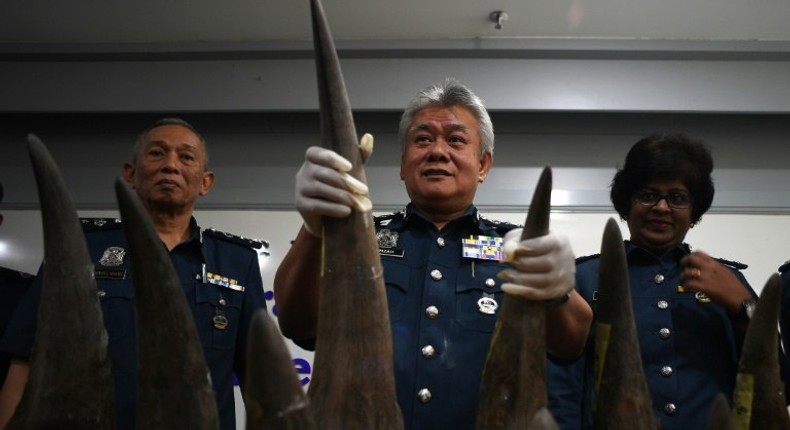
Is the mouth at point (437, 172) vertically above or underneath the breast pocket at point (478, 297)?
above

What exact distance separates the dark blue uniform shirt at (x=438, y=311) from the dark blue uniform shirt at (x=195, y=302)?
68 cm

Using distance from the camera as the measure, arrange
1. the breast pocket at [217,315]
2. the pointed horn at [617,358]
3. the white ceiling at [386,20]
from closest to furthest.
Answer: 1. the pointed horn at [617,358]
2. the breast pocket at [217,315]
3. the white ceiling at [386,20]

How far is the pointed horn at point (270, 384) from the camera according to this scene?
85 centimetres

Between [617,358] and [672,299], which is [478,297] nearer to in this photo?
[672,299]

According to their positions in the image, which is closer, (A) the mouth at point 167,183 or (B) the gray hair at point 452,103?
(B) the gray hair at point 452,103

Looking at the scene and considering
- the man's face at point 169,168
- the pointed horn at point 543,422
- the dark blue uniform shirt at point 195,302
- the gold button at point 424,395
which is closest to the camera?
the pointed horn at point 543,422

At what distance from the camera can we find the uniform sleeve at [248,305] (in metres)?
2.46

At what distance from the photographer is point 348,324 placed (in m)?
1.04

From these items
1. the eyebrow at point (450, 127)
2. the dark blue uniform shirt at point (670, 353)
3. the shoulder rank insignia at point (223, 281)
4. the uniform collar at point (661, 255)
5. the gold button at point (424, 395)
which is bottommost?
the gold button at point (424, 395)

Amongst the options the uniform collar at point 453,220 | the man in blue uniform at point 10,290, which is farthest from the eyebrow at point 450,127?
the man in blue uniform at point 10,290

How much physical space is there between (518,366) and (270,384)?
40 centimetres

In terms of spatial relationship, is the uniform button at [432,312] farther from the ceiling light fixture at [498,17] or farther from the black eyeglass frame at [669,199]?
the ceiling light fixture at [498,17]

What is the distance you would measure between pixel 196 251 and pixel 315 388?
5.44ft

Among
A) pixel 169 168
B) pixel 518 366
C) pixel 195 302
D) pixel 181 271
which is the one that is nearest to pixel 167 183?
pixel 169 168
